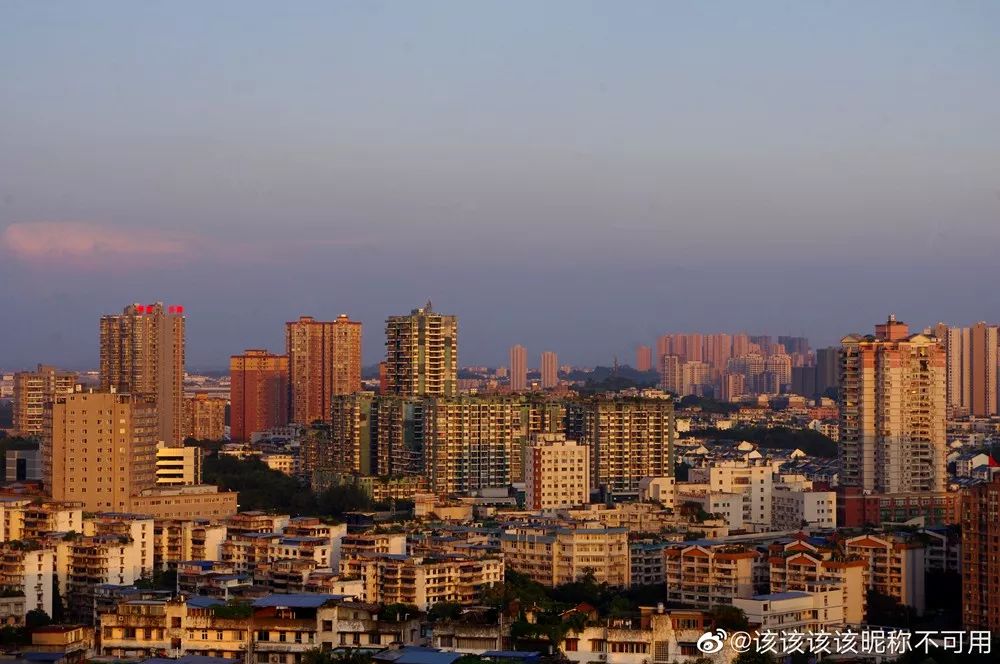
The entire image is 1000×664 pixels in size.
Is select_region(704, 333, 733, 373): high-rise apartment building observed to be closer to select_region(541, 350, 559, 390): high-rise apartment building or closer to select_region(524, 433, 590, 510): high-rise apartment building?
select_region(541, 350, 559, 390): high-rise apartment building

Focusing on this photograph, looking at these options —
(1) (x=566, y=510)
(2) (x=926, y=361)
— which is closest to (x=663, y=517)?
(1) (x=566, y=510)

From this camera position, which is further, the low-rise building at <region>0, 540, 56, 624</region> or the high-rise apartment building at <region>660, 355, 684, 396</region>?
the high-rise apartment building at <region>660, 355, 684, 396</region>

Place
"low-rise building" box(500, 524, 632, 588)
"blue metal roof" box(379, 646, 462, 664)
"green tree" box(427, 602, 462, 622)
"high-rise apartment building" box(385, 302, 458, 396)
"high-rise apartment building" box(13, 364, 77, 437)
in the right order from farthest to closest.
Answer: "high-rise apartment building" box(13, 364, 77, 437)
"high-rise apartment building" box(385, 302, 458, 396)
"low-rise building" box(500, 524, 632, 588)
"green tree" box(427, 602, 462, 622)
"blue metal roof" box(379, 646, 462, 664)

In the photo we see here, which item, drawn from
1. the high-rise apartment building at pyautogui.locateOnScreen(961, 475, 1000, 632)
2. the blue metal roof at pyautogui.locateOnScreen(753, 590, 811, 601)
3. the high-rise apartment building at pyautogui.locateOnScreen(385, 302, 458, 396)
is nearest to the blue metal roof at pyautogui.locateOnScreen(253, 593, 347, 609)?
the blue metal roof at pyautogui.locateOnScreen(753, 590, 811, 601)

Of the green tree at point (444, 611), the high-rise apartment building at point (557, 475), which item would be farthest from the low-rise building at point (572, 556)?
the high-rise apartment building at point (557, 475)

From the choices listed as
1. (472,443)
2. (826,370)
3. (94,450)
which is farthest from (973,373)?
(94,450)

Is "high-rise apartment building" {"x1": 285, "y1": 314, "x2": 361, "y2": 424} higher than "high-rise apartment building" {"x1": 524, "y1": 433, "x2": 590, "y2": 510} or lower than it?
higher
